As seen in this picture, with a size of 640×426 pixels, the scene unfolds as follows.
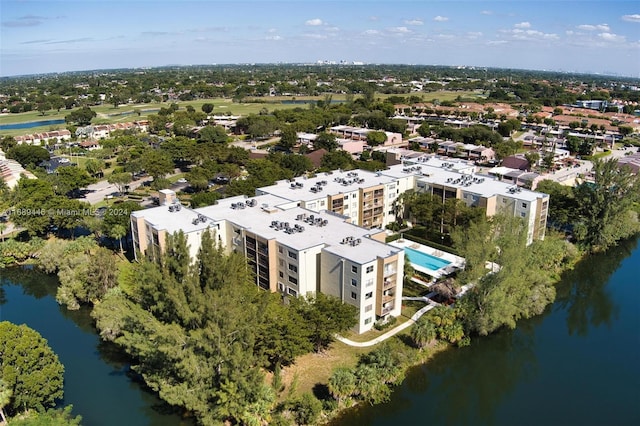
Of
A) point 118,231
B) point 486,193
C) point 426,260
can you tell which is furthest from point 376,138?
point 118,231

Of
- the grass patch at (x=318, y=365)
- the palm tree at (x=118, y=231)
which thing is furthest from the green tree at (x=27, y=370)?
the palm tree at (x=118, y=231)

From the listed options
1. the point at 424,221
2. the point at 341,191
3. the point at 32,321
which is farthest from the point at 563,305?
the point at 32,321

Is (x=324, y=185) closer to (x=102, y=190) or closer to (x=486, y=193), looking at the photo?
(x=486, y=193)

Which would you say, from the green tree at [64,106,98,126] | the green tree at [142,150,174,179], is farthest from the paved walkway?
the green tree at [64,106,98,126]

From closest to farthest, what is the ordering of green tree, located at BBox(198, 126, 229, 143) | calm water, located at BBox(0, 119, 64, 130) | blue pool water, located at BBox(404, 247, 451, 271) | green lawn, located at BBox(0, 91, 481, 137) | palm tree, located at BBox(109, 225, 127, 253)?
1. blue pool water, located at BBox(404, 247, 451, 271)
2. palm tree, located at BBox(109, 225, 127, 253)
3. green tree, located at BBox(198, 126, 229, 143)
4. calm water, located at BBox(0, 119, 64, 130)
5. green lawn, located at BBox(0, 91, 481, 137)

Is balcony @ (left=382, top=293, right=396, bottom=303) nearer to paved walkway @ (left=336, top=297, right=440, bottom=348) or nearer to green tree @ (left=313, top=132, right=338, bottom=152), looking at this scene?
paved walkway @ (left=336, top=297, right=440, bottom=348)

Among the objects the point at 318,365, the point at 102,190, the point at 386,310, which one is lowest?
the point at 318,365
